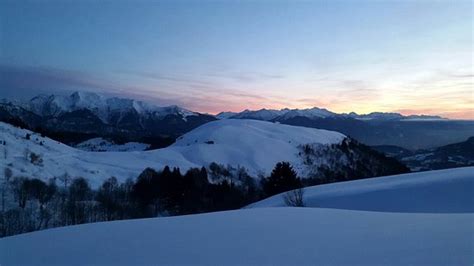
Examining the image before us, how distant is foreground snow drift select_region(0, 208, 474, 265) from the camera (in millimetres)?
6379

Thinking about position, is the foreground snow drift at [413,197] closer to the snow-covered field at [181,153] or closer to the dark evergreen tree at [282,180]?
the dark evergreen tree at [282,180]

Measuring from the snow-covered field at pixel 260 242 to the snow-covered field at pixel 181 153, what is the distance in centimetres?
6173

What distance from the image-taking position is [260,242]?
7.64 m

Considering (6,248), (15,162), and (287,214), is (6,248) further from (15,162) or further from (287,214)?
(15,162)

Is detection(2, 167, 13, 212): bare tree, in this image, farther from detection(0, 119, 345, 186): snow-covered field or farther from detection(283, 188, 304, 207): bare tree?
detection(283, 188, 304, 207): bare tree

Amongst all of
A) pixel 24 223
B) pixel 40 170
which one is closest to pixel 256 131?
pixel 40 170

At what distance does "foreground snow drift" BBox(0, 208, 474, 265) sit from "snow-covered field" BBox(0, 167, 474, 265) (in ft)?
0.05

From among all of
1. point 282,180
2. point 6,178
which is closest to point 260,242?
point 282,180

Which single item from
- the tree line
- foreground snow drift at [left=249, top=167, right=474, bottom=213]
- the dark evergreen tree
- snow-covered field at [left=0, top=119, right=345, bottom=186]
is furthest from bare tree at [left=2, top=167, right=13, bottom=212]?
foreground snow drift at [left=249, top=167, right=474, bottom=213]

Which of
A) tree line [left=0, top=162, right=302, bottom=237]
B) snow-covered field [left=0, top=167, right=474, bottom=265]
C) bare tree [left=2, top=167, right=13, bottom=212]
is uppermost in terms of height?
snow-covered field [left=0, top=167, right=474, bottom=265]

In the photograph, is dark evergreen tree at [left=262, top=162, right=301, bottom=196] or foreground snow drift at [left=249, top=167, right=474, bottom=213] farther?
dark evergreen tree at [left=262, top=162, right=301, bottom=196]

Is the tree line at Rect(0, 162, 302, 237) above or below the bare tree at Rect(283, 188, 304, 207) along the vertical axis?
below

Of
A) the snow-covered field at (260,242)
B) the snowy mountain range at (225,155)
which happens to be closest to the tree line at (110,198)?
the snowy mountain range at (225,155)

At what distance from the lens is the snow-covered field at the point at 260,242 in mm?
6395
